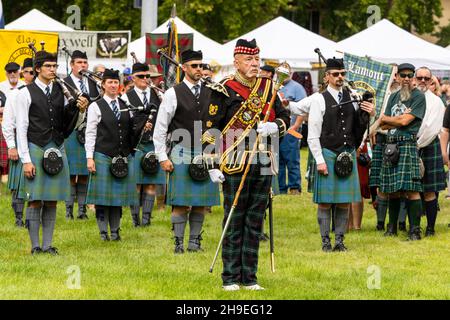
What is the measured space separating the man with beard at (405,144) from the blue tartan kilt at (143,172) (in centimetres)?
247

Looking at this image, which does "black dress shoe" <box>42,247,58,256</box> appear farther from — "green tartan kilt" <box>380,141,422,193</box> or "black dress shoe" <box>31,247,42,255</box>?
"green tartan kilt" <box>380,141,422,193</box>

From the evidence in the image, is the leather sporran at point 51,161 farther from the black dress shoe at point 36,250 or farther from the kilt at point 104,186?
the kilt at point 104,186

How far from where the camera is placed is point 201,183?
917 centimetres

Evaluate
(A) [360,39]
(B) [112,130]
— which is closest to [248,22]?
(A) [360,39]

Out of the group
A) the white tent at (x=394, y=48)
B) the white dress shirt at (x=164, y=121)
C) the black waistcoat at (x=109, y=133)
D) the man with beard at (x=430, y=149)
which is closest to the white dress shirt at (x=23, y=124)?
the white dress shirt at (x=164, y=121)

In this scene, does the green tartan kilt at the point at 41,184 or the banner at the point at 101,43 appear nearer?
the green tartan kilt at the point at 41,184

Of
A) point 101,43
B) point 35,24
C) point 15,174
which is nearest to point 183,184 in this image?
point 15,174

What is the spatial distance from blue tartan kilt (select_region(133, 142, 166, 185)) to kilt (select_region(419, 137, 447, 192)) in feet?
9.17

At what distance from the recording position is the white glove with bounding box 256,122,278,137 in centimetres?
701

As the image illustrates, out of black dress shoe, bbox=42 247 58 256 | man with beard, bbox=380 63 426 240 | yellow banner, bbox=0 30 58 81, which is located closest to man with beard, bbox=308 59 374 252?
man with beard, bbox=380 63 426 240

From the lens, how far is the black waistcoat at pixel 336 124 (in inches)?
361

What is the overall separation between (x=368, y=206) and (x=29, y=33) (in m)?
4.81

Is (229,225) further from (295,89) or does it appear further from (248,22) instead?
(248,22)

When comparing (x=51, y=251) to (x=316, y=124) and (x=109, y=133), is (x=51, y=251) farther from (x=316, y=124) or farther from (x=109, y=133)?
(x=316, y=124)
